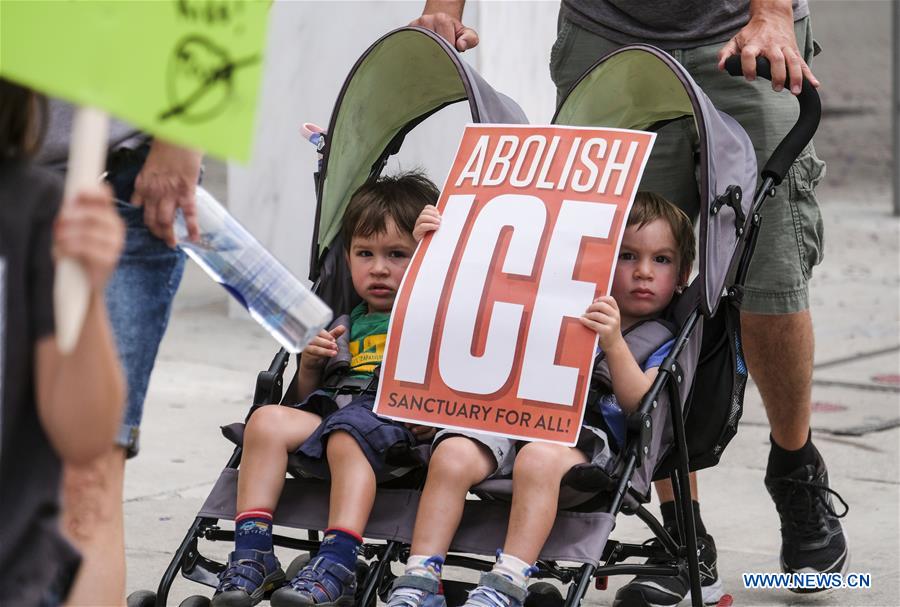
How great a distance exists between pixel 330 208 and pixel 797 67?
1.22m

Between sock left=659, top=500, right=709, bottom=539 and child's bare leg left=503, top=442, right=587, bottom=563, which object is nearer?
child's bare leg left=503, top=442, right=587, bottom=563

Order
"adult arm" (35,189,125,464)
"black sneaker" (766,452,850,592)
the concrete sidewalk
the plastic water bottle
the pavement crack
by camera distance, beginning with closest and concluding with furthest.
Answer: "adult arm" (35,189,125,464) < the plastic water bottle < "black sneaker" (766,452,850,592) < the concrete sidewalk < the pavement crack

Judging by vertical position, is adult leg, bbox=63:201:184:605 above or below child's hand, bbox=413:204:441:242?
below

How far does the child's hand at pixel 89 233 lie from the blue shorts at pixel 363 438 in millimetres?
1568

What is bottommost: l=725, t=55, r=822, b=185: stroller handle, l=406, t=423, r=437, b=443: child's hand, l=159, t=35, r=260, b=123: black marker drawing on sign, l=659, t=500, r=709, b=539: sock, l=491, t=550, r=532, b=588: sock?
l=659, t=500, r=709, b=539: sock

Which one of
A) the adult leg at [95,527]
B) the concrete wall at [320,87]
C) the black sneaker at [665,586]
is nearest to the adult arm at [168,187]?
the adult leg at [95,527]

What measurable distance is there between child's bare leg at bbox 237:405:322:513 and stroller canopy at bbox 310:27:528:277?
51 cm

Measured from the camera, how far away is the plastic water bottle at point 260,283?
8.85 ft

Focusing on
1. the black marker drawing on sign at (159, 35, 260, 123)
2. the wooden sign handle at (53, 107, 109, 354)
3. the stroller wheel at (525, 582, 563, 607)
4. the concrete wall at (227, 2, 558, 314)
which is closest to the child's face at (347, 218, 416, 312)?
the stroller wheel at (525, 582, 563, 607)

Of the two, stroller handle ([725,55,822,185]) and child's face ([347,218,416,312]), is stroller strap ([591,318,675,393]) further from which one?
child's face ([347,218,416,312])

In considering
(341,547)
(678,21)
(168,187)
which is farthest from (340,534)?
(678,21)

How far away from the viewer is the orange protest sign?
11.0 ft

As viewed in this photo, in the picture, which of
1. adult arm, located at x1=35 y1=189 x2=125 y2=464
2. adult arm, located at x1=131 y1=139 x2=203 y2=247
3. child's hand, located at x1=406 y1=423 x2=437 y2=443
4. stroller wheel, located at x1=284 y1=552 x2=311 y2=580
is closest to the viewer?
adult arm, located at x1=35 y1=189 x2=125 y2=464

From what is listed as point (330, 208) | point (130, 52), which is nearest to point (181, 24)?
point (130, 52)
